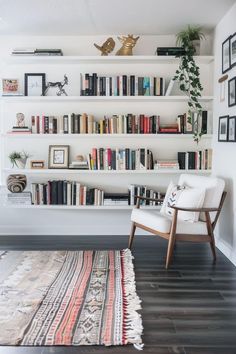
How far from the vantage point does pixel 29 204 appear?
4.88 meters

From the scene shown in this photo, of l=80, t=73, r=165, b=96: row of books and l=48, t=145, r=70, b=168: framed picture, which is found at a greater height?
l=80, t=73, r=165, b=96: row of books

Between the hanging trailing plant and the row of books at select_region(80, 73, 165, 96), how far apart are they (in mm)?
247

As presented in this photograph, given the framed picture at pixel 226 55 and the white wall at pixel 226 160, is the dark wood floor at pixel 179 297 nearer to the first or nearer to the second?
the white wall at pixel 226 160

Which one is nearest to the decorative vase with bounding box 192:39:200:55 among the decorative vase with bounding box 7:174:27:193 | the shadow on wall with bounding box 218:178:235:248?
the shadow on wall with bounding box 218:178:235:248

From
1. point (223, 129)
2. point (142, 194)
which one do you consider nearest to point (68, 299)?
point (142, 194)

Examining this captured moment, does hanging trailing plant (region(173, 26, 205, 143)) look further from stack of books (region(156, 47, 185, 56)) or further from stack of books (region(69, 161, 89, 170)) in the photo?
stack of books (region(69, 161, 89, 170))

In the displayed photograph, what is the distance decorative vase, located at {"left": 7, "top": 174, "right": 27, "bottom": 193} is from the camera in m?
4.81

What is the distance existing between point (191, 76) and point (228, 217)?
174 centimetres

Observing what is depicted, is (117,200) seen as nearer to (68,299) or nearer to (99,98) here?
(99,98)

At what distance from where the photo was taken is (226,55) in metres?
4.19

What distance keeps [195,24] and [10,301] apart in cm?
348

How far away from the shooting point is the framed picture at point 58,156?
16.3 feet

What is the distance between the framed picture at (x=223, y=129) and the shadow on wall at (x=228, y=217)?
45 centimetres

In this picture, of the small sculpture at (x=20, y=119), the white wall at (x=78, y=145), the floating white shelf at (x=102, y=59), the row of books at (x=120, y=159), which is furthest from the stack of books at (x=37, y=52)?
the row of books at (x=120, y=159)
